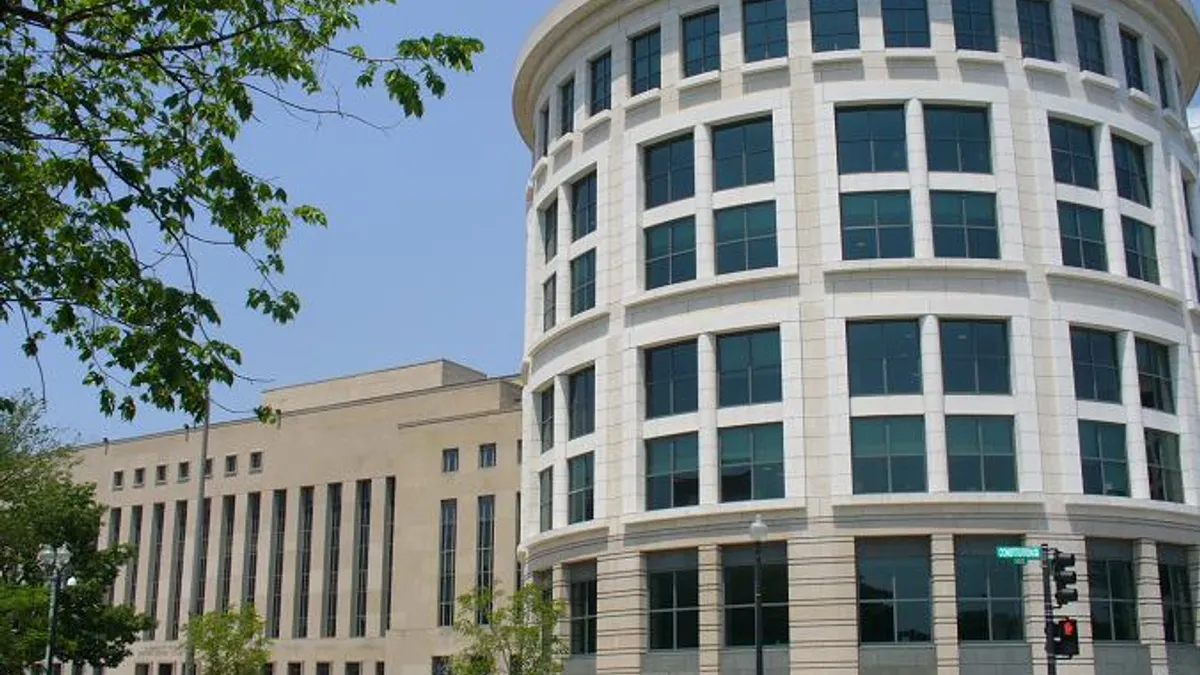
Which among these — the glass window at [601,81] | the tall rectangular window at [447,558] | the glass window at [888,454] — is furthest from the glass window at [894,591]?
the tall rectangular window at [447,558]

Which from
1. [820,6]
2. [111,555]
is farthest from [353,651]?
[820,6]

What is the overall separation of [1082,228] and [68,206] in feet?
117

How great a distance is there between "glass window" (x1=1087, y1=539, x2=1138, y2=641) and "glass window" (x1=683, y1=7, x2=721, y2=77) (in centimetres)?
1971

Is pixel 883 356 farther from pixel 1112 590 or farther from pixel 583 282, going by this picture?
pixel 583 282

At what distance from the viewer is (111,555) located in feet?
194

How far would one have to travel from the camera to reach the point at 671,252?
44.5m

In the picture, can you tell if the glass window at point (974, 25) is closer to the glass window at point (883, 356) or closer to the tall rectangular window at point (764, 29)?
the tall rectangular window at point (764, 29)

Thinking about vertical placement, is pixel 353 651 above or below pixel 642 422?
below

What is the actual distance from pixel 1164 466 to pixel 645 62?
21.8m

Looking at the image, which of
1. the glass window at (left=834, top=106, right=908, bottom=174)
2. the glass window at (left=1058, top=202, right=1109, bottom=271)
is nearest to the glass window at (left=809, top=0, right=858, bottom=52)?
the glass window at (left=834, top=106, right=908, bottom=174)

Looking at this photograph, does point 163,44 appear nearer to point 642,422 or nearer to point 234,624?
point 642,422

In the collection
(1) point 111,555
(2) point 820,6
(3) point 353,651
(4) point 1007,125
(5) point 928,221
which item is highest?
(2) point 820,6

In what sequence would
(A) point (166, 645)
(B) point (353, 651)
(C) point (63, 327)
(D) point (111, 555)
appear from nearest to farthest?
(C) point (63, 327) → (D) point (111, 555) → (B) point (353, 651) → (A) point (166, 645)

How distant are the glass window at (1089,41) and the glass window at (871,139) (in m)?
7.36
